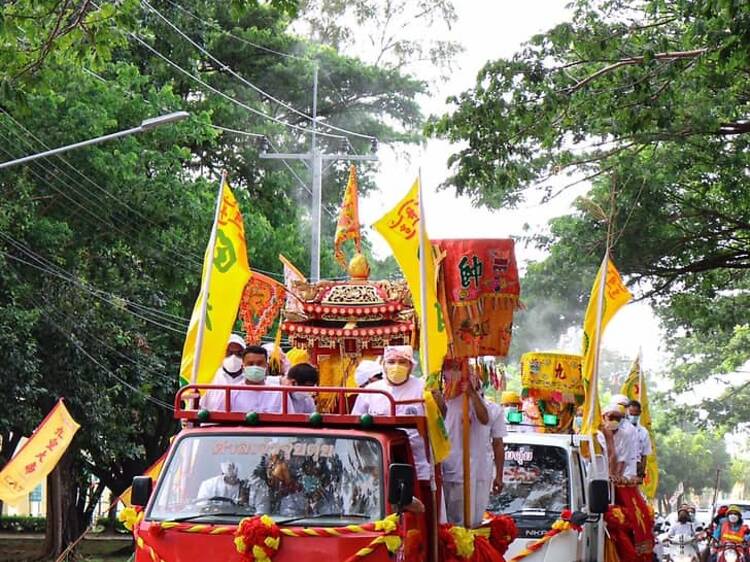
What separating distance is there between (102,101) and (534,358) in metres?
10.8

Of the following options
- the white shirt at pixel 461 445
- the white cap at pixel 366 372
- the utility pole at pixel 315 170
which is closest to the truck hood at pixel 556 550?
the white shirt at pixel 461 445

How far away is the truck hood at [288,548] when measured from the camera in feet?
24.5

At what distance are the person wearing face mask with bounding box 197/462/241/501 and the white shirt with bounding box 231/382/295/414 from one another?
843 millimetres

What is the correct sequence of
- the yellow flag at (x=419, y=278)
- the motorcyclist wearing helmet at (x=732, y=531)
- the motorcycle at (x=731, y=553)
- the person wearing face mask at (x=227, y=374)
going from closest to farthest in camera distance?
1. the yellow flag at (x=419, y=278)
2. the person wearing face mask at (x=227, y=374)
3. the motorcycle at (x=731, y=553)
4. the motorcyclist wearing helmet at (x=732, y=531)

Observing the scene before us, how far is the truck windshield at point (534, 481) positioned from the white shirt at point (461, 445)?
1389mm

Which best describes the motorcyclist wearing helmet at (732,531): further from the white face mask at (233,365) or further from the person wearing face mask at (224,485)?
the person wearing face mask at (224,485)

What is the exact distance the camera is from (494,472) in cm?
1003

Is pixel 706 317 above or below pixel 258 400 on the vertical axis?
above

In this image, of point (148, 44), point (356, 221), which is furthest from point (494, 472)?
point (148, 44)

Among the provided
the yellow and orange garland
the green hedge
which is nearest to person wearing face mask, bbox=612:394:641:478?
the yellow and orange garland

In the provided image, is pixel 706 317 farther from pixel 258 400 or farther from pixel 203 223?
pixel 258 400

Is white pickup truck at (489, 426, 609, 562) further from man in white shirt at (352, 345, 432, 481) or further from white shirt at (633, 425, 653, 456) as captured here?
white shirt at (633, 425, 653, 456)

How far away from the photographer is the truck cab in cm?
761

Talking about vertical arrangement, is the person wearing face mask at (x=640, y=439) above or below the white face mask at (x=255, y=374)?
below
